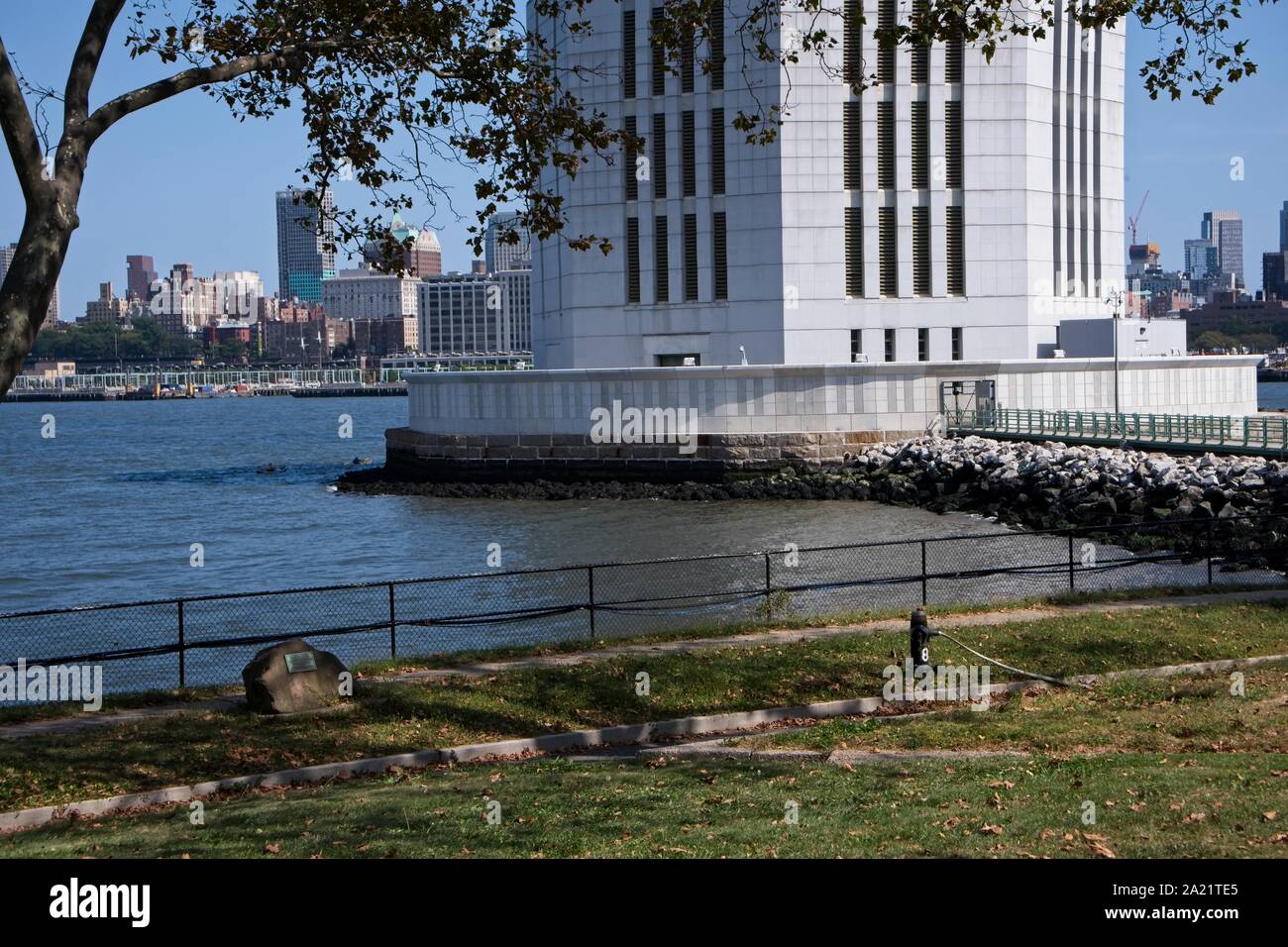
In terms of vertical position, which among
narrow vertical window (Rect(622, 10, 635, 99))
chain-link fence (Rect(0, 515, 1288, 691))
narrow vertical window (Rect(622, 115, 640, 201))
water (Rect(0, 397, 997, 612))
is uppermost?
narrow vertical window (Rect(622, 10, 635, 99))

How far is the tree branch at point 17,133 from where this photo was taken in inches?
523

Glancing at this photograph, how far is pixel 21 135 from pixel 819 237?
59946 millimetres

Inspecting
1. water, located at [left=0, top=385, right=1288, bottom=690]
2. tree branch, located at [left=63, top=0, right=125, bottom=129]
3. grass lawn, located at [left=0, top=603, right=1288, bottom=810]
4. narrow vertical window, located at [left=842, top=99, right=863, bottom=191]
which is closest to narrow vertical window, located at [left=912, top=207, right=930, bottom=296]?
narrow vertical window, located at [left=842, top=99, right=863, bottom=191]

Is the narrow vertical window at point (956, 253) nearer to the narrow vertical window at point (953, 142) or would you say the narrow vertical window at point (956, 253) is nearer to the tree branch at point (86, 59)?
the narrow vertical window at point (953, 142)

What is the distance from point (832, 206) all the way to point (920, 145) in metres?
5.39

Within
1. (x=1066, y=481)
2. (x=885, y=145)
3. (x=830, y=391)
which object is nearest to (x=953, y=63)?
(x=885, y=145)

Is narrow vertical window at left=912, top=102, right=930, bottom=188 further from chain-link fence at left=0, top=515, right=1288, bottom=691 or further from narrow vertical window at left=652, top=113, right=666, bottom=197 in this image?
chain-link fence at left=0, top=515, right=1288, bottom=691

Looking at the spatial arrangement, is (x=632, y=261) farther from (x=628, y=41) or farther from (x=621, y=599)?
(x=621, y=599)

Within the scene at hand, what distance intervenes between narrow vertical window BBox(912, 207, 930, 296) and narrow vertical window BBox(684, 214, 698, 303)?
34.8 feet

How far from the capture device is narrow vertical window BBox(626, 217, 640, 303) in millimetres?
Result: 74375

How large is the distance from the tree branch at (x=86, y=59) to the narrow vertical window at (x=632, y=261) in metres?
60.9

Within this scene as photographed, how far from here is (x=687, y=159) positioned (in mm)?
72562

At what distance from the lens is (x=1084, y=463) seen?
47.5m

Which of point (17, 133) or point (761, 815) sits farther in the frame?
point (17, 133)
